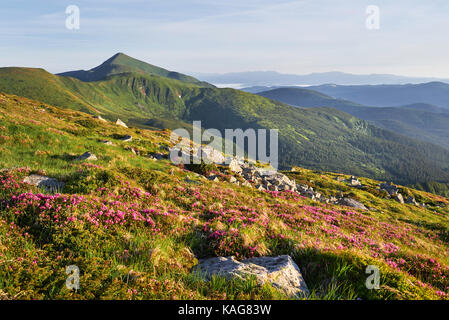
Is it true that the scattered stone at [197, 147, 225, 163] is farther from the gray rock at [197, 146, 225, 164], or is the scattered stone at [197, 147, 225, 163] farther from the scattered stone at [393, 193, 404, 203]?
the scattered stone at [393, 193, 404, 203]

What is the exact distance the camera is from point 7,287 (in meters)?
3.43

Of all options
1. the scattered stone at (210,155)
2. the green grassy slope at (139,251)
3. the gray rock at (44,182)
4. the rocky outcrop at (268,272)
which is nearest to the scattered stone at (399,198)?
the scattered stone at (210,155)

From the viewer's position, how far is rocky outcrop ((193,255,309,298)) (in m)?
4.55

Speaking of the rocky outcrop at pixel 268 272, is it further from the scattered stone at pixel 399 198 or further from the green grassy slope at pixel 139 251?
the scattered stone at pixel 399 198

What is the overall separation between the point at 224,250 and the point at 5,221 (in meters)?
5.22

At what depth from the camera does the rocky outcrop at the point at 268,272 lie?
14.9 ft

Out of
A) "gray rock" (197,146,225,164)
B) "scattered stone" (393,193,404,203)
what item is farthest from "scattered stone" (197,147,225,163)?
"scattered stone" (393,193,404,203)

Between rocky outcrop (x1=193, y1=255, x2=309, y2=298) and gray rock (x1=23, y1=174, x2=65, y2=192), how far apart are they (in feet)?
20.8

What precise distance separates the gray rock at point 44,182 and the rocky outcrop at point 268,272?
20.8 ft

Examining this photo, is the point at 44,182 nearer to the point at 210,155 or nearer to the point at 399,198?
the point at 210,155
